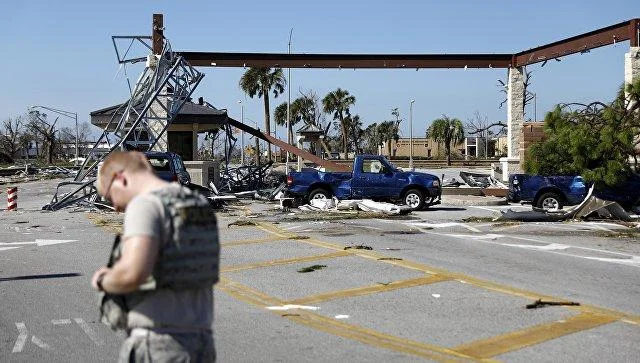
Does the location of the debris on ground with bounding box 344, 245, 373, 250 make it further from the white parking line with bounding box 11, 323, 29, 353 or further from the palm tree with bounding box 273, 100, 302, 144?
the palm tree with bounding box 273, 100, 302, 144

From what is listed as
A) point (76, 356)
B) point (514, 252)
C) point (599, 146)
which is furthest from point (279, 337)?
point (599, 146)

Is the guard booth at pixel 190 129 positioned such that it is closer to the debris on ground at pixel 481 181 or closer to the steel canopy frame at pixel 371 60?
the steel canopy frame at pixel 371 60

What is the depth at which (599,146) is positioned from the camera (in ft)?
74.6

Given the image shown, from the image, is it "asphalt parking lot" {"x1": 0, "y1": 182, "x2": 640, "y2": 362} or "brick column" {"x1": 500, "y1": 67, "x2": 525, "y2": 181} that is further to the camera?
"brick column" {"x1": 500, "y1": 67, "x2": 525, "y2": 181}

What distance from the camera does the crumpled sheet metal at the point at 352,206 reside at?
22500mm

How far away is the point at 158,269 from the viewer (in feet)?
11.6

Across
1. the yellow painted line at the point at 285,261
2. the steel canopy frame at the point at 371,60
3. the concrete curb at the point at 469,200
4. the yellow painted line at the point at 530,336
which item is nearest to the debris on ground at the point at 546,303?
the yellow painted line at the point at 530,336

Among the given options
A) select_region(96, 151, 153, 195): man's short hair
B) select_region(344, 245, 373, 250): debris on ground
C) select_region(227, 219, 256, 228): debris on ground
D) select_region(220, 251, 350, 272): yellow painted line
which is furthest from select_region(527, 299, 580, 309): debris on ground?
select_region(227, 219, 256, 228): debris on ground

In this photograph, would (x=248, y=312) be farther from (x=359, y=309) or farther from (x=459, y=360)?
(x=459, y=360)

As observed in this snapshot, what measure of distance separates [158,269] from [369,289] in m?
7.03

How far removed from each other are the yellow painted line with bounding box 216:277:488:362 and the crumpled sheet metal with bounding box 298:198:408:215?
12856 mm

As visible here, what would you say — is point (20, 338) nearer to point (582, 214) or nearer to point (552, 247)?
point (552, 247)

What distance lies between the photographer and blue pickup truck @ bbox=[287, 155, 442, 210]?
24.6 metres

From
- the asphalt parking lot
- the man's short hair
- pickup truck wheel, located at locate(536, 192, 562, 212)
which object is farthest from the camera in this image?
pickup truck wheel, located at locate(536, 192, 562, 212)
